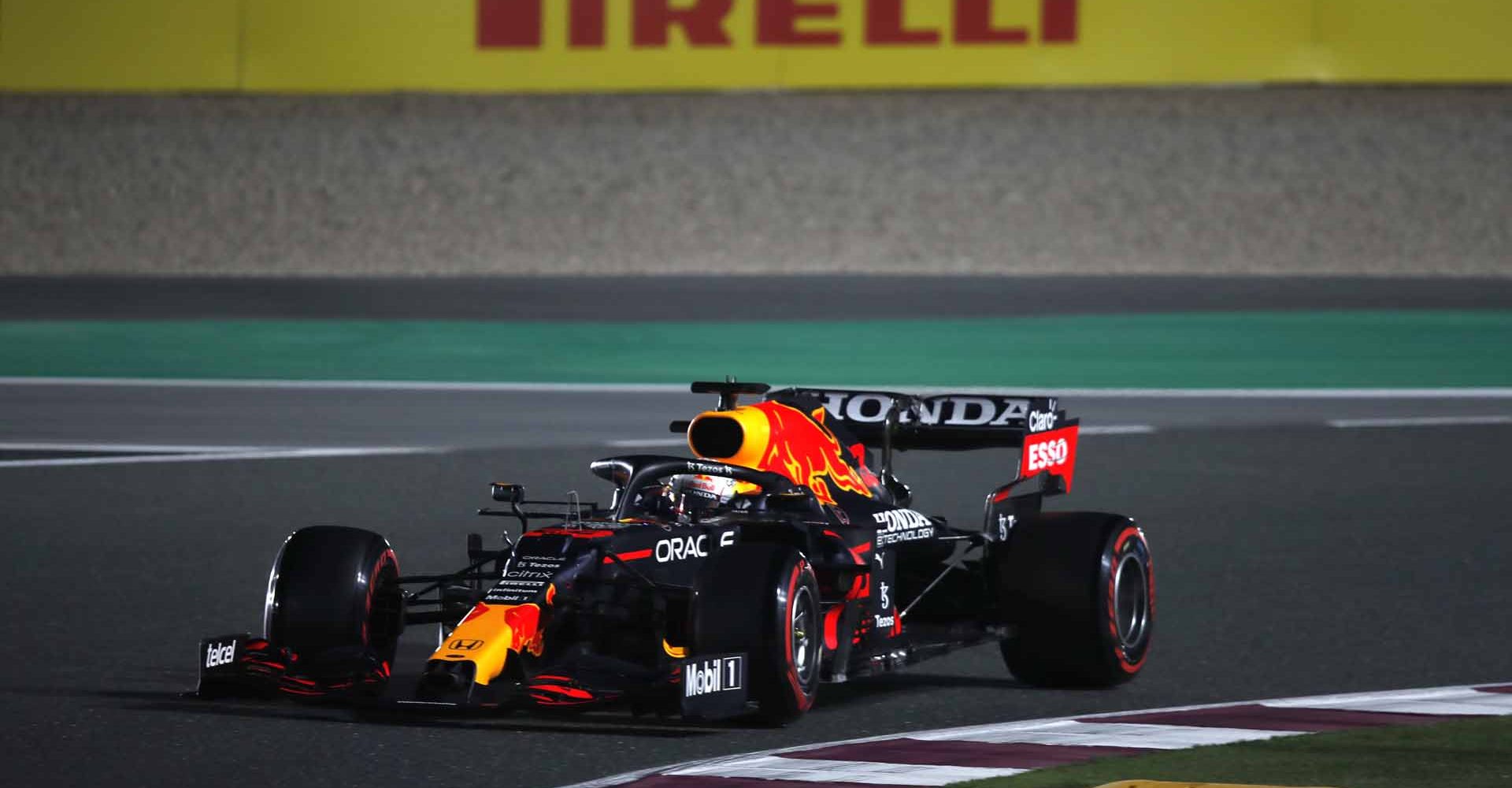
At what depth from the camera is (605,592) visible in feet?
22.5

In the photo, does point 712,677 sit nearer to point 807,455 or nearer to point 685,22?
point 807,455

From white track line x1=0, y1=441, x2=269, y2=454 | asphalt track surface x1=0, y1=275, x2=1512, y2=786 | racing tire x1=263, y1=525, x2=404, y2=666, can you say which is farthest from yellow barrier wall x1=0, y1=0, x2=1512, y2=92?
racing tire x1=263, y1=525, x2=404, y2=666

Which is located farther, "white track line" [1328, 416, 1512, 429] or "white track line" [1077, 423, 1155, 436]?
"white track line" [1328, 416, 1512, 429]

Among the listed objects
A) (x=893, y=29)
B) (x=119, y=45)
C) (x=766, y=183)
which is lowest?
(x=766, y=183)

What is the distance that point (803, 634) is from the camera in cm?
691

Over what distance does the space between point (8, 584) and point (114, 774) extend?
3.69m

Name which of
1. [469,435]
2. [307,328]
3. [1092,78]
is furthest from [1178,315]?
[469,435]

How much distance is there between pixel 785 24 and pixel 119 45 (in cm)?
691

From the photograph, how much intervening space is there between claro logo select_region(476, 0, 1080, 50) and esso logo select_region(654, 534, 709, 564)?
18323mm

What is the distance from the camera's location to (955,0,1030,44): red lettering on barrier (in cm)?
2480

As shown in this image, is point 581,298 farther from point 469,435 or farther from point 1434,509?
point 1434,509

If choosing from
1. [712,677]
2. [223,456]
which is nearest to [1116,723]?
[712,677]

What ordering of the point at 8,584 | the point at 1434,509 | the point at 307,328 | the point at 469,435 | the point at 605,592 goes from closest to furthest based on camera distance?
the point at 605,592 < the point at 8,584 < the point at 1434,509 < the point at 469,435 < the point at 307,328

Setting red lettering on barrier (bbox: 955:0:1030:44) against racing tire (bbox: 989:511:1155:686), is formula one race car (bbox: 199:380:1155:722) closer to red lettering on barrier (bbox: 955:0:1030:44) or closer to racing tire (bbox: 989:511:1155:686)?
racing tire (bbox: 989:511:1155:686)
